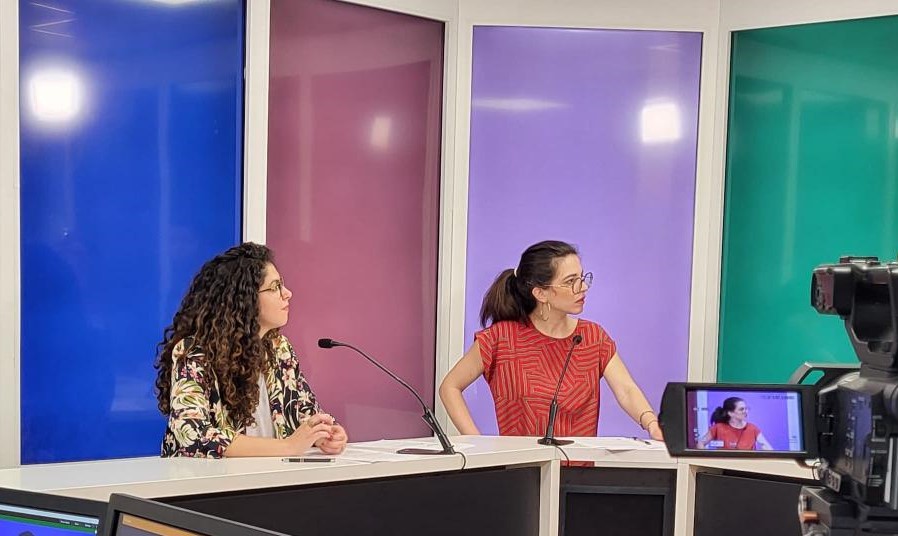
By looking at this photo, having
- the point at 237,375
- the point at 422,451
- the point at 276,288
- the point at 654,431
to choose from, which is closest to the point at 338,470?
the point at 422,451

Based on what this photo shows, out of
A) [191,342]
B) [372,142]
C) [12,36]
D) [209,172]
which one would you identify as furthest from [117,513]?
[372,142]

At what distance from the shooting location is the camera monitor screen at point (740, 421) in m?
1.91

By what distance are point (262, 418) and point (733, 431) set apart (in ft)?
5.09

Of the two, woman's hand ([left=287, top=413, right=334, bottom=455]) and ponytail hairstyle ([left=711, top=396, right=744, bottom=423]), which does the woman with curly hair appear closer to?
woman's hand ([left=287, top=413, right=334, bottom=455])

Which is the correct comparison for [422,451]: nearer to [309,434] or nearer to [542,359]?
[309,434]

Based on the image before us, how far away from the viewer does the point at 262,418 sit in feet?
10.3

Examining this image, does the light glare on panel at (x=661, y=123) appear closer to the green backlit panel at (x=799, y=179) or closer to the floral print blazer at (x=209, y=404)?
the green backlit panel at (x=799, y=179)

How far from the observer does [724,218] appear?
460 centimetres

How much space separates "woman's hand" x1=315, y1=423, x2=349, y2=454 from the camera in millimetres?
2900

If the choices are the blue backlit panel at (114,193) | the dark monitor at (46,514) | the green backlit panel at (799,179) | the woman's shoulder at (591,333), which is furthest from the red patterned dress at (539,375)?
the dark monitor at (46,514)

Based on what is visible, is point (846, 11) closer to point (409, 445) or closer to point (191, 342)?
point (409, 445)

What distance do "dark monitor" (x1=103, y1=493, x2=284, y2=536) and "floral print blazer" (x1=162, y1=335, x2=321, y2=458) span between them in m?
1.40

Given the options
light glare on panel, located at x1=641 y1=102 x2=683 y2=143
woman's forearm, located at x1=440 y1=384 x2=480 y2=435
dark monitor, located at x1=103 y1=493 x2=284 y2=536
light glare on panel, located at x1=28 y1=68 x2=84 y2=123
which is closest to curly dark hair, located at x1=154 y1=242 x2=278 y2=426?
light glare on panel, located at x1=28 y1=68 x2=84 y2=123

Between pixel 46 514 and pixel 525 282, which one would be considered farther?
pixel 525 282
